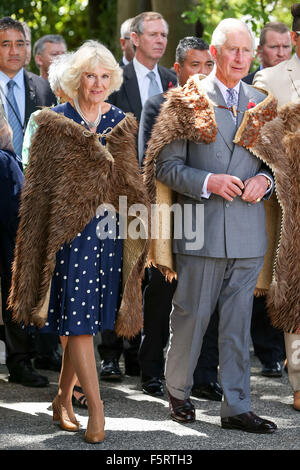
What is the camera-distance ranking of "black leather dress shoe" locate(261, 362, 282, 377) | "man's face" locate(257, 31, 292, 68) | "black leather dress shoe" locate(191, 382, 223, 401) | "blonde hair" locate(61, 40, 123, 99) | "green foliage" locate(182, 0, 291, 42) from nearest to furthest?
"blonde hair" locate(61, 40, 123, 99)
"black leather dress shoe" locate(191, 382, 223, 401)
"black leather dress shoe" locate(261, 362, 282, 377)
"man's face" locate(257, 31, 292, 68)
"green foliage" locate(182, 0, 291, 42)

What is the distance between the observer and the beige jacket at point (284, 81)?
256 inches

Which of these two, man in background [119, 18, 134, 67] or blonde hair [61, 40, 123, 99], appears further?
man in background [119, 18, 134, 67]

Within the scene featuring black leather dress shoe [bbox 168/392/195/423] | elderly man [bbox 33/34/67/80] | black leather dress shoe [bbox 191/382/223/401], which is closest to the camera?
black leather dress shoe [bbox 168/392/195/423]

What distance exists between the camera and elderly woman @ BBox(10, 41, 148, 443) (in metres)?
5.73

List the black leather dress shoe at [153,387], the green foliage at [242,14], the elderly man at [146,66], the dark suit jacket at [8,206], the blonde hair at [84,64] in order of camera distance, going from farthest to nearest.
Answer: the green foliage at [242,14], the elderly man at [146,66], the black leather dress shoe at [153,387], the dark suit jacket at [8,206], the blonde hair at [84,64]

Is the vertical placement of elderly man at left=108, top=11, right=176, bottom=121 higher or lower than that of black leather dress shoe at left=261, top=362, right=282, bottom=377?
higher

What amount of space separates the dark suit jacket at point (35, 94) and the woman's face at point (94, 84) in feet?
7.36

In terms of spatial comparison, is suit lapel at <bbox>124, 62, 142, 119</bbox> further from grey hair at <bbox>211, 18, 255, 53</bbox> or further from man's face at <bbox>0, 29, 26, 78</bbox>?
grey hair at <bbox>211, 18, 255, 53</bbox>

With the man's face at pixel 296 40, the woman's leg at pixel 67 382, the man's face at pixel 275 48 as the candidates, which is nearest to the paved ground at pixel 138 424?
the woman's leg at pixel 67 382

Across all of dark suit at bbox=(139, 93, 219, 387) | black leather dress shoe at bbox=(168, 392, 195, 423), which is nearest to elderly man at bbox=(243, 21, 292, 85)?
dark suit at bbox=(139, 93, 219, 387)

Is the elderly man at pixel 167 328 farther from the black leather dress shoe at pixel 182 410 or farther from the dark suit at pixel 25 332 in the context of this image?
the dark suit at pixel 25 332

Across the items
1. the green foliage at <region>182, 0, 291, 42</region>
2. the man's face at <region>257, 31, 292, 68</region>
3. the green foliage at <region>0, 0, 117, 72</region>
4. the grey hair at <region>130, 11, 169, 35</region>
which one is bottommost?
the man's face at <region>257, 31, 292, 68</region>

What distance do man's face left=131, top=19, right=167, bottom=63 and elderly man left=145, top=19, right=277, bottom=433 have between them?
222 cm
